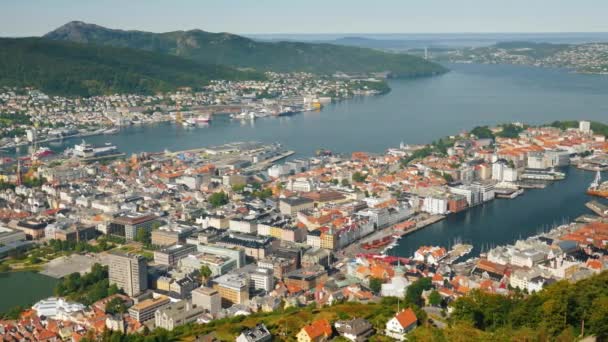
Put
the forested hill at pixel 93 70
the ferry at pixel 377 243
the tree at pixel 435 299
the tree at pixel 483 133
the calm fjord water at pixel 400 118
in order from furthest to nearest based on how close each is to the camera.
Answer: the forested hill at pixel 93 70 < the calm fjord water at pixel 400 118 < the tree at pixel 483 133 < the ferry at pixel 377 243 < the tree at pixel 435 299

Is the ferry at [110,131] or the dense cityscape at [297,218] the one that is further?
the ferry at [110,131]

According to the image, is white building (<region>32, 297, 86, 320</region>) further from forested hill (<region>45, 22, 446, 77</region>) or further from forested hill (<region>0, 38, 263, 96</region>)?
forested hill (<region>45, 22, 446, 77</region>)

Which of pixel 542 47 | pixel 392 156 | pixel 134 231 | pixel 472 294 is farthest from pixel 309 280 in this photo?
pixel 542 47

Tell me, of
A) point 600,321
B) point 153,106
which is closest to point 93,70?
point 153,106

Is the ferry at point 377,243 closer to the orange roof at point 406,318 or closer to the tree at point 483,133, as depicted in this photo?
the orange roof at point 406,318

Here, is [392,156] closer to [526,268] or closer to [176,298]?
[526,268]

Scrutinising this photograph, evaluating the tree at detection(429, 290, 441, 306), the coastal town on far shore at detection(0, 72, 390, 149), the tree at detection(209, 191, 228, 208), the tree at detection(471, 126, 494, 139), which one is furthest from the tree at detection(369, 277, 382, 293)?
the coastal town on far shore at detection(0, 72, 390, 149)

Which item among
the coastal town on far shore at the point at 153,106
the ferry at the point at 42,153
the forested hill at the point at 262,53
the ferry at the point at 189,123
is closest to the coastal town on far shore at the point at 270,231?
the ferry at the point at 42,153

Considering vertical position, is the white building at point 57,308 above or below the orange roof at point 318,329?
below
